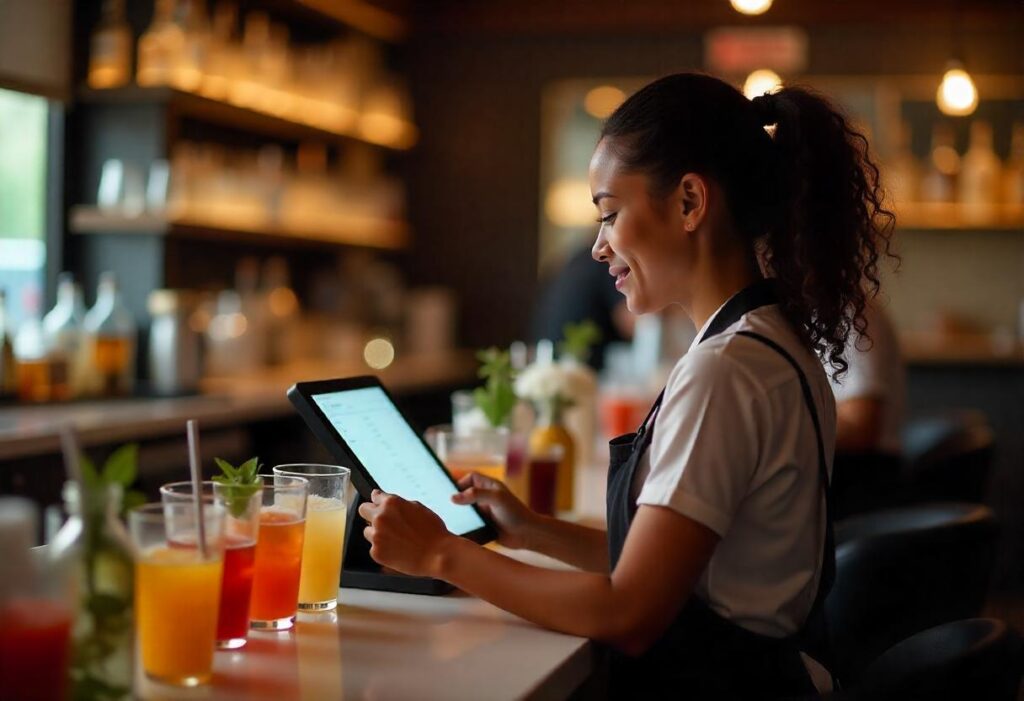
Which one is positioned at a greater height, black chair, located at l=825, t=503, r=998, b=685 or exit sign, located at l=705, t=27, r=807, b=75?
exit sign, located at l=705, t=27, r=807, b=75

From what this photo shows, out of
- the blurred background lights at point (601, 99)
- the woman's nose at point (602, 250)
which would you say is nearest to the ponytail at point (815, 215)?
the woman's nose at point (602, 250)

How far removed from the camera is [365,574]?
1713 millimetres

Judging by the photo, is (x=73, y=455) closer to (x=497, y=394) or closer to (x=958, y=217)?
(x=497, y=394)

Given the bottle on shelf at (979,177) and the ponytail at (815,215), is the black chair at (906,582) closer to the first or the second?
the ponytail at (815,215)

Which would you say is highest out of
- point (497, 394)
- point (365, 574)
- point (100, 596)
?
point (497, 394)

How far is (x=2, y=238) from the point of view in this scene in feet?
13.8

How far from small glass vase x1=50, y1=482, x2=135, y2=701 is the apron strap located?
2.49ft

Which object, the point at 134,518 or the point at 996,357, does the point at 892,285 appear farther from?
the point at 134,518

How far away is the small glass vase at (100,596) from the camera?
1.08 meters

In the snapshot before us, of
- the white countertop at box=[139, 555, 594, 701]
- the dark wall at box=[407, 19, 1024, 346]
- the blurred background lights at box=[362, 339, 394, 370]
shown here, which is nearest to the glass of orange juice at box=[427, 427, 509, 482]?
the white countertop at box=[139, 555, 594, 701]

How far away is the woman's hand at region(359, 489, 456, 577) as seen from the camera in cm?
152

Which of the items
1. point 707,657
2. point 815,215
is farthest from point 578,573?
point 815,215

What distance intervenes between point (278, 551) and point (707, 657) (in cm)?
52

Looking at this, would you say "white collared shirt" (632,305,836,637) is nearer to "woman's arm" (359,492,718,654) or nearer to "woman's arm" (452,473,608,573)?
"woman's arm" (359,492,718,654)
